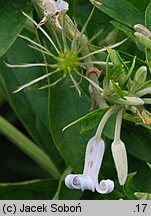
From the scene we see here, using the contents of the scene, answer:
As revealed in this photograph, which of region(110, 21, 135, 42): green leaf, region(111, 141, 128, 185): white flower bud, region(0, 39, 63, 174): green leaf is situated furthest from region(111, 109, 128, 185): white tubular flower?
region(0, 39, 63, 174): green leaf

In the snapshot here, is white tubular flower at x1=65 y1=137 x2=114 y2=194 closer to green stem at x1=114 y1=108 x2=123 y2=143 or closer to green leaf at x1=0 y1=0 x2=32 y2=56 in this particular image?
green stem at x1=114 y1=108 x2=123 y2=143

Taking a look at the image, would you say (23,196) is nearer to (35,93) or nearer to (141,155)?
(35,93)

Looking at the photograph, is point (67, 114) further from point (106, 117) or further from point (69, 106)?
point (106, 117)

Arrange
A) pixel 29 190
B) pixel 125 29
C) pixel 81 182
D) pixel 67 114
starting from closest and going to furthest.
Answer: pixel 81 182
pixel 125 29
pixel 67 114
pixel 29 190

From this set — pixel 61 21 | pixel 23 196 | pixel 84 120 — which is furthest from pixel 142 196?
pixel 23 196

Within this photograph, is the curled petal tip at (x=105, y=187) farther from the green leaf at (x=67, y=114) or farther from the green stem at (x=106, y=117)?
the green leaf at (x=67, y=114)

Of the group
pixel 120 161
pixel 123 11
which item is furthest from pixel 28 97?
pixel 120 161

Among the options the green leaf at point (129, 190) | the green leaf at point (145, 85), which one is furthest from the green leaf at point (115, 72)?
the green leaf at point (129, 190)
